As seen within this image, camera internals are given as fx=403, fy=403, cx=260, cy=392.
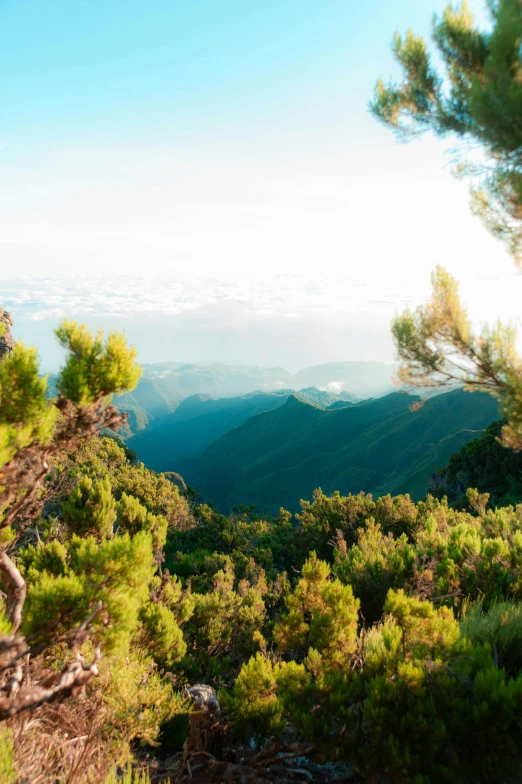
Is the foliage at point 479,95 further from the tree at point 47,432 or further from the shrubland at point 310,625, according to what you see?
the tree at point 47,432

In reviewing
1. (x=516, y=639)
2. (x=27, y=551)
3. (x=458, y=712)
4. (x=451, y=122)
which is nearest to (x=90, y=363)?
(x=27, y=551)

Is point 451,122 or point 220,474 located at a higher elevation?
point 451,122

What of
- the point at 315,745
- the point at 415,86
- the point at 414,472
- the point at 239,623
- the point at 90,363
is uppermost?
the point at 415,86

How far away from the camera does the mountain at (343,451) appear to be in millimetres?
64625

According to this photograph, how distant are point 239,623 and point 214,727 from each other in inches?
189

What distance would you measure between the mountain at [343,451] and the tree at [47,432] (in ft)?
156

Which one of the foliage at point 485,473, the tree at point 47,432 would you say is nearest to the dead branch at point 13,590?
the tree at point 47,432

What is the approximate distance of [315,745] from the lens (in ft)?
11.0

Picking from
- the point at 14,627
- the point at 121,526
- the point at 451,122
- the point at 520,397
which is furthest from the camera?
the point at 121,526

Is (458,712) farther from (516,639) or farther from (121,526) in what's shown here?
(121,526)

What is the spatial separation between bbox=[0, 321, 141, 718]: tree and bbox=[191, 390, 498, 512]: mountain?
156ft

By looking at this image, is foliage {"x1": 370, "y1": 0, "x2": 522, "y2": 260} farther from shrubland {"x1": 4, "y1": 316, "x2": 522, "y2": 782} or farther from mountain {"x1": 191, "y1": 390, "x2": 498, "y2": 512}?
mountain {"x1": 191, "y1": 390, "x2": 498, "y2": 512}

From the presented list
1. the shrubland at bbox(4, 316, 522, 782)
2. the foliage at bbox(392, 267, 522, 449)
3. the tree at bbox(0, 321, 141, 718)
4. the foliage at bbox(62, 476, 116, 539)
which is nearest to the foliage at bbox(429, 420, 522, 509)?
the foliage at bbox(392, 267, 522, 449)

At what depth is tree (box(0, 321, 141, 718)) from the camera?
317 cm
